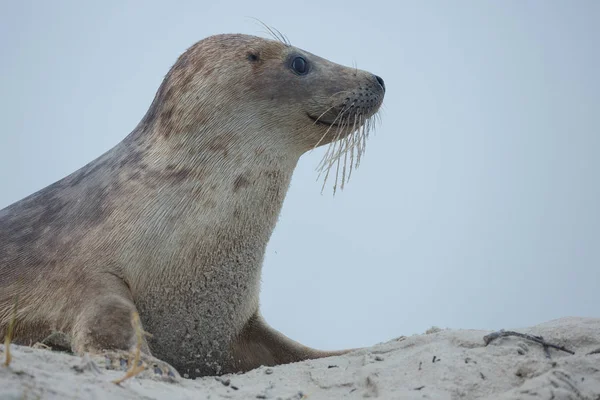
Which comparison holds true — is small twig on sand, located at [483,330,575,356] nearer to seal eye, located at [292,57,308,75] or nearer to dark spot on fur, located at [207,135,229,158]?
dark spot on fur, located at [207,135,229,158]

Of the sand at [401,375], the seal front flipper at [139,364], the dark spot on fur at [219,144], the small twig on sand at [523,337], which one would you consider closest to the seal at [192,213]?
the dark spot on fur at [219,144]

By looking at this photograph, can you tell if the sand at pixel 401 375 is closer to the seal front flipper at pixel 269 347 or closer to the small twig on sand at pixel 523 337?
the small twig on sand at pixel 523 337

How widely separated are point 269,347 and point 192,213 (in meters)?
1.37

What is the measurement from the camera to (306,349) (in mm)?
5363

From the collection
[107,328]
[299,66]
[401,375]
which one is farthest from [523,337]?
[299,66]

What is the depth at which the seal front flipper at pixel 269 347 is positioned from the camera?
5.19 metres

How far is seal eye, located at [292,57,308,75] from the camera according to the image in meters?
5.18

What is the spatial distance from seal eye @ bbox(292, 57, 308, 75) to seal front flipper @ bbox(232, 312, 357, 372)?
5.99ft

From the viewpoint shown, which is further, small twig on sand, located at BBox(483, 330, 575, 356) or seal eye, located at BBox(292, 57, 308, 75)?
seal eye, located at BBox(292, 57, 308, 75)

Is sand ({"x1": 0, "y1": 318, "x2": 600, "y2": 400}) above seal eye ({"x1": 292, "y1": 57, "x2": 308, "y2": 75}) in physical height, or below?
below

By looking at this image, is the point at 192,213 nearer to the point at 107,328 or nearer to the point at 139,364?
the point at 107,328

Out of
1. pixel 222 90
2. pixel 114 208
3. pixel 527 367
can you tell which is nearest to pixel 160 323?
pixel 114 208

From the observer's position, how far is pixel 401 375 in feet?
11.6

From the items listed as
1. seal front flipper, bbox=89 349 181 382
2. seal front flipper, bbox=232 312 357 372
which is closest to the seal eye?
seal front flipper, bbox=232 312 357 372
